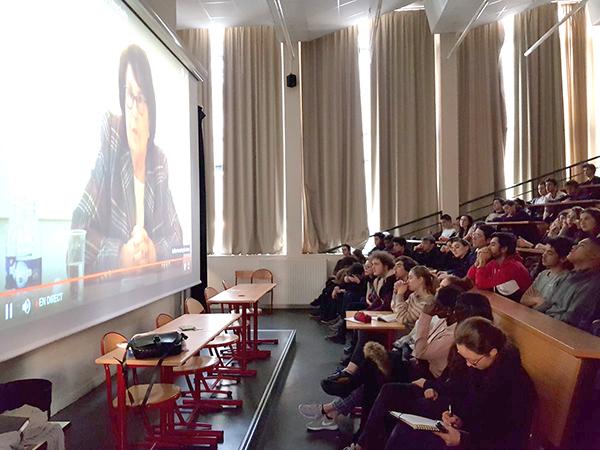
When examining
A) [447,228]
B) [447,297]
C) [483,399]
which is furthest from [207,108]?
[483,399]

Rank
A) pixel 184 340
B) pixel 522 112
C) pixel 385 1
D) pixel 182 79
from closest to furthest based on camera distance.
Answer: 1. pixel 184 340
2. pixel 182 79
3. pixel 385 1
4. pixel 522 112

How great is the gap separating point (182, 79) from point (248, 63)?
3.22 metres

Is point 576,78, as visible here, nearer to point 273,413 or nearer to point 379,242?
point 379,242

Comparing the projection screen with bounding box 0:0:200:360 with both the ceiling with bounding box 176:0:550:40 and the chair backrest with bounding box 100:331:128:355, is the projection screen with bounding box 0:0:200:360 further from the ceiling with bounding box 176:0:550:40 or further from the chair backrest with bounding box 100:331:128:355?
the ceiling with bounding box 176:0:550:40

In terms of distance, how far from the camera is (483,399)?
204 cm

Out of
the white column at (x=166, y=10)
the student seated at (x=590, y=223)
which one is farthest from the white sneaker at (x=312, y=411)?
the white column at (x=166, y=10)

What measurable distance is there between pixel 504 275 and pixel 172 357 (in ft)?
9.08

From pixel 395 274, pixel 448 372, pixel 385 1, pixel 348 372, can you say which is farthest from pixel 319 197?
pixel 448 372

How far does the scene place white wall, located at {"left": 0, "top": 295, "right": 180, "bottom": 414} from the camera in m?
3.26

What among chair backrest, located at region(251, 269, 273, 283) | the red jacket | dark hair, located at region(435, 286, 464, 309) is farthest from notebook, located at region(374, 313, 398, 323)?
chair backrest, located at region(251, 269, 273, 283)

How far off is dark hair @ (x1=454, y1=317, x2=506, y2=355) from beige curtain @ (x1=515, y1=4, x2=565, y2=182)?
7.05 m

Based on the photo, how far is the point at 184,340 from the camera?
311 centimetres

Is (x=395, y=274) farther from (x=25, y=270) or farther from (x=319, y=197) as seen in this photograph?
(x=319, y=197)

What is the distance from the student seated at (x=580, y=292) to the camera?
310cm
